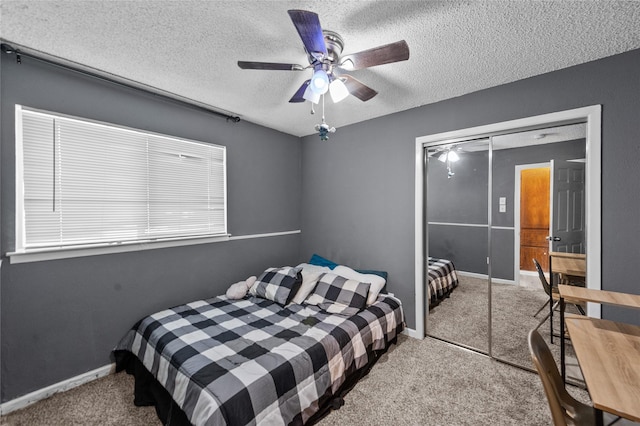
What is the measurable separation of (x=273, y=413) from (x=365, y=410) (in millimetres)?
743

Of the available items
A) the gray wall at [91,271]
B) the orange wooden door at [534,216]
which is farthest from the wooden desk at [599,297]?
the gray wall at [91,271]

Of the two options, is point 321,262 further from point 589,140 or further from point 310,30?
point 589,140

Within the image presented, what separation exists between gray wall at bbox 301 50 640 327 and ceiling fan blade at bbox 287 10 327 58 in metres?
1.41

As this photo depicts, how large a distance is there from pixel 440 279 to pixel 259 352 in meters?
2.37

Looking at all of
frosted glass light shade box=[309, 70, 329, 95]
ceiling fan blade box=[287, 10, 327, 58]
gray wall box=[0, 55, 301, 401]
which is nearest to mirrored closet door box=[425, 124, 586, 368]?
frosted glass light shade box=[309, 70, 329, 95]

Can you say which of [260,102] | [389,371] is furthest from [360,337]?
[260,102]

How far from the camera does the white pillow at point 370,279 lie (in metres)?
2.61

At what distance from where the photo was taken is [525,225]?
2.46m

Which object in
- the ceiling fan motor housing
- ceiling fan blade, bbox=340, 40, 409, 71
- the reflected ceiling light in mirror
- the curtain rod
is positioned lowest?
the reflected ceiling light in mirror

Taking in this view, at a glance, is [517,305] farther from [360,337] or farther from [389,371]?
[360,337]

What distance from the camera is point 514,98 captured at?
7.41ft

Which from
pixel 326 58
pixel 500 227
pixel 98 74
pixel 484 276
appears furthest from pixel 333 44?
pixel 484 276

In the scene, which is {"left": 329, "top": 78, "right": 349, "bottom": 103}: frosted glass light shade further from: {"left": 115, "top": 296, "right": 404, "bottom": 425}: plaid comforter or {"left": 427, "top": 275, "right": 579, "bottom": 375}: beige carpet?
{"left": 427, "top": 275, "right": 579, "bottom": 375}: beige carpet

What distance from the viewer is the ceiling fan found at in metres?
1.27
